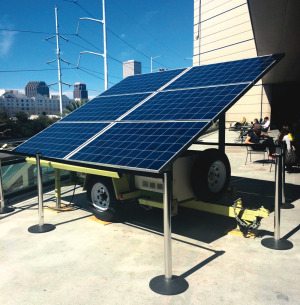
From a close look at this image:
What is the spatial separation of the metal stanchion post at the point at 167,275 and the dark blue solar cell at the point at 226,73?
3.31 meters

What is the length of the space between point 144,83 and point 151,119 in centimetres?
325

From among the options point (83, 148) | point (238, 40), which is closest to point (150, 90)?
point (83, 148)

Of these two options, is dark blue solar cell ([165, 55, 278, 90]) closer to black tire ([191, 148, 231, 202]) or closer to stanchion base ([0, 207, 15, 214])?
black tire ([191, 148, 231, 202])

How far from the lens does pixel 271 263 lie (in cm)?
471

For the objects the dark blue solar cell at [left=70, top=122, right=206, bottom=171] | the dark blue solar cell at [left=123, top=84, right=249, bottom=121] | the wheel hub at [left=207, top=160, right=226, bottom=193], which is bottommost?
the wheel hub at [left=207, top=160, right=226, bottom=193]

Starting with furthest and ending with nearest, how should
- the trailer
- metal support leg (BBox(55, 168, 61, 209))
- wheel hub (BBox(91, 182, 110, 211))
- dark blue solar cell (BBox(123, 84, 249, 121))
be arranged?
metal support leg (BBox(55, 168, 61, 209)), wheel hub (BBox(91, 182, 110, 211)), the trailer, dark blue solar cell (BBox(123, 84, 249, 121))

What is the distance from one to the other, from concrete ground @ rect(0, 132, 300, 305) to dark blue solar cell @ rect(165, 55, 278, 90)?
10.3 feet

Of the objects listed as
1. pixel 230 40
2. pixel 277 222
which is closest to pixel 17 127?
pixel 230 40

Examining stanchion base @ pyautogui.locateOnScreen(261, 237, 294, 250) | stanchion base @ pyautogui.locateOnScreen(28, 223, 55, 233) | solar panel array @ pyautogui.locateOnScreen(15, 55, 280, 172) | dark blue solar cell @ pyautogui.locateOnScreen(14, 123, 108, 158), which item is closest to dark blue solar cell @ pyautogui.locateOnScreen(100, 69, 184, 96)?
solar panel array @ pyautogui.locateOnScreen(15, 55, 280, 172)

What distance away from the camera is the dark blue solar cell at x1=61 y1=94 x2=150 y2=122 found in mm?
7430

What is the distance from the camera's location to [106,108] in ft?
26.6

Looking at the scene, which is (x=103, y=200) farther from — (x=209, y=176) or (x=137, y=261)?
(x=209, y=176)

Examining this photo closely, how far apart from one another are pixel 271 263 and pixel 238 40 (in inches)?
1248

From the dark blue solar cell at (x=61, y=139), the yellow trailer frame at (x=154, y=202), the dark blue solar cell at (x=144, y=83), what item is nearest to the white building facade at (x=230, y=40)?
the dark blue solar cell at (x=144, y=83)
